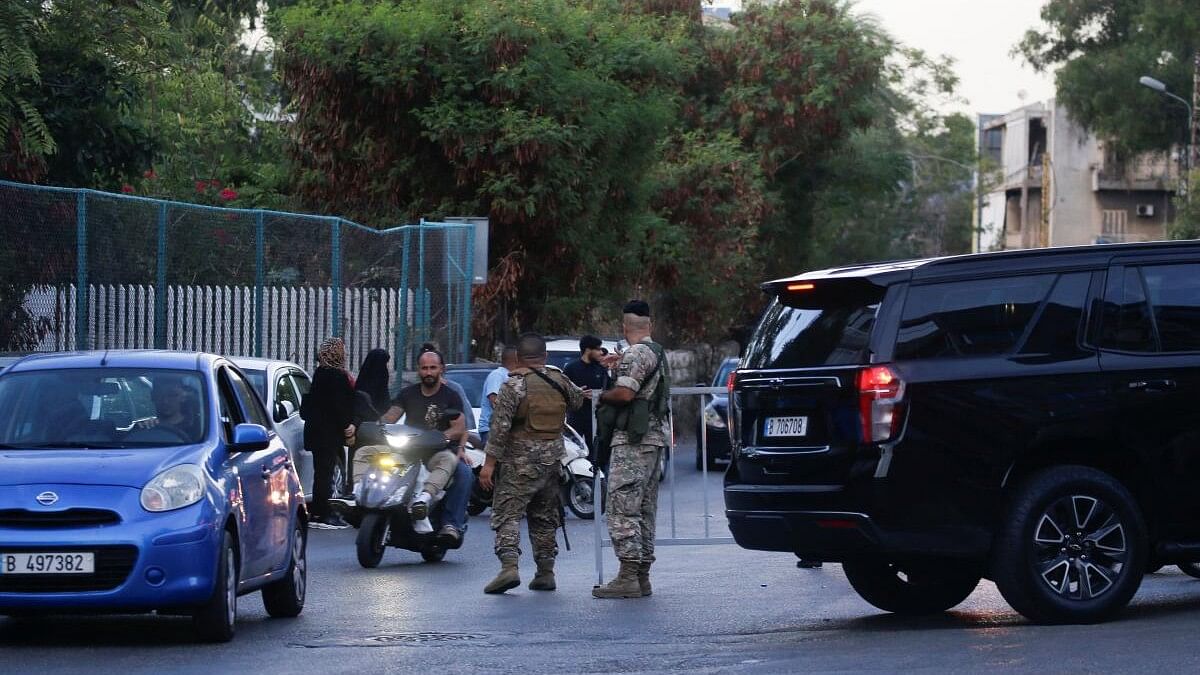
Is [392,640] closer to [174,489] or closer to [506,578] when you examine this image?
[174,489]

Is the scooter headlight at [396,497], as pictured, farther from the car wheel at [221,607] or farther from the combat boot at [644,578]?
the car wheel at [221,607]

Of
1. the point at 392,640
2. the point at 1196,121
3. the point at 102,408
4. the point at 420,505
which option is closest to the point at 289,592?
the point at 392,640

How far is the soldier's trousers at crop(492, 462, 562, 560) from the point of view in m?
12.7

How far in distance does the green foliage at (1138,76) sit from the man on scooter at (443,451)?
54.2m

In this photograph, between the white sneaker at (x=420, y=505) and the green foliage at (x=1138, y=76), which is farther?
the green foliage at (x=1138, y=76)

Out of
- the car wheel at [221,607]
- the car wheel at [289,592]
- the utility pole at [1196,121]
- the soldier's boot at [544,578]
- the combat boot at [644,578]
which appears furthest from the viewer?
the utility pole at [1196,121]

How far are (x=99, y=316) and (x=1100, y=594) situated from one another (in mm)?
9621

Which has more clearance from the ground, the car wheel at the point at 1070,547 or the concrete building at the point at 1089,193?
the concrete building at the point at 1089,193

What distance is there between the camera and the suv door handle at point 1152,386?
1034cm

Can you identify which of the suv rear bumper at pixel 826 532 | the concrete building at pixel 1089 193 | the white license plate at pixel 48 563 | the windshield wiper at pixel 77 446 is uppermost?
the concrete building at pixel 1089 193

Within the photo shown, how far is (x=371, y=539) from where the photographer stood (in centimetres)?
1475

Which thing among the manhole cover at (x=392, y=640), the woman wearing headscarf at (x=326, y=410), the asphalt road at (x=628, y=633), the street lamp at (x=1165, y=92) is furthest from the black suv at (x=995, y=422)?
the street lamp at (x=1165, y=92)

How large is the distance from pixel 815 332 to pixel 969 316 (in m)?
0.80

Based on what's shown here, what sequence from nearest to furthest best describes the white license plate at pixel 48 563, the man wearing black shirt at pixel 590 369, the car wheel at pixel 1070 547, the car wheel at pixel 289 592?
the white license plate at pixel 48 563 < the car wheel at pixel 1070 547 < the car wheel at pixel 289 592 < the man wearing black shirt at pixel 590 369
